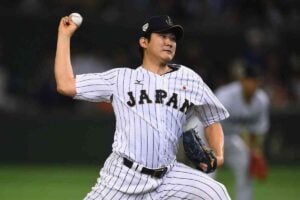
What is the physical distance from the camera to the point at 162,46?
7.24 m

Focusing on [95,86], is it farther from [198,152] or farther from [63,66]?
[198,152]

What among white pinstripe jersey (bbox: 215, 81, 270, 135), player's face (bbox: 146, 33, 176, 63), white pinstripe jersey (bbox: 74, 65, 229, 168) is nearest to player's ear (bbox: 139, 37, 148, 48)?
player's face (bbox: 146, 33, 176, 63)

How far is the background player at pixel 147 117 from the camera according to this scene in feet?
22.9

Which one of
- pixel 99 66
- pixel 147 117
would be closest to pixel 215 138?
pixel 147 117

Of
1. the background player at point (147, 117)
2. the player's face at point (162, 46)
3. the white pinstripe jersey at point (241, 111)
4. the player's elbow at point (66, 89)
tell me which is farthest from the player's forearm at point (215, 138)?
the white pinstripe jersey at point (241, 111)

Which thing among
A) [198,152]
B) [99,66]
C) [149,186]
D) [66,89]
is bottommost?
[149,186]

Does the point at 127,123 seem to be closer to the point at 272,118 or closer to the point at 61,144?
the point at 61,144

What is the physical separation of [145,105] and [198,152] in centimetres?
54

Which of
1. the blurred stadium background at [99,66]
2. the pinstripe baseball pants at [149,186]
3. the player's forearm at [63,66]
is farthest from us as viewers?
the blurred stadium background at [99,66]

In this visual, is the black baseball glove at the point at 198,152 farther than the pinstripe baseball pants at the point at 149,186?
Yes

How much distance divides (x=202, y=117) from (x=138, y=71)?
2.12 feet

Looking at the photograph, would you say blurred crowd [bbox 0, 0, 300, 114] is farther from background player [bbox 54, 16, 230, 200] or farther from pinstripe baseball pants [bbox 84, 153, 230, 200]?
pinstripe baseball pants [bbox 84, 153, 230, 200]

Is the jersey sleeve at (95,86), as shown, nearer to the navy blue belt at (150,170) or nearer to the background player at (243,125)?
the navy blue belt at (150,170)

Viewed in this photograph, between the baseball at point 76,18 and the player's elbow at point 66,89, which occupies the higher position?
the baseball at point 76,18
